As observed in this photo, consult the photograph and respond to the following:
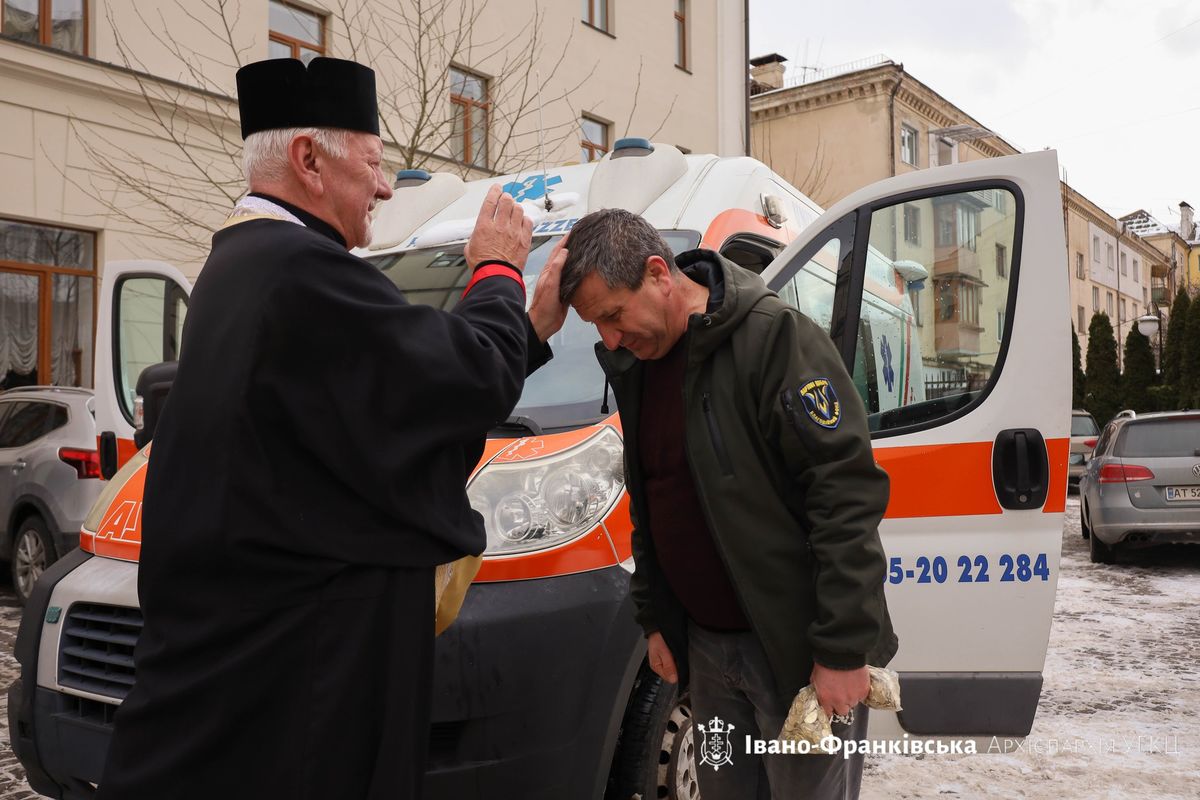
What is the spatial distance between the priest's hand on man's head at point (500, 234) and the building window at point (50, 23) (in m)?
11.5

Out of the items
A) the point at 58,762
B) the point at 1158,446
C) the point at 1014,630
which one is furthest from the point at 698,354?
the point at 1158,446

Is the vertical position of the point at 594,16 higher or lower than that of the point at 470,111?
higher

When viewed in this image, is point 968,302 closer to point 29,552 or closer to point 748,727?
point 748,727

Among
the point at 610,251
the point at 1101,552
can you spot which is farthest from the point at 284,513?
the point at 1101,552

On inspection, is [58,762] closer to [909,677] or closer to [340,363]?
[340,363]

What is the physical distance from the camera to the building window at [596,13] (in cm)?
1857

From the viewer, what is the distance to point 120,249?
12203mm

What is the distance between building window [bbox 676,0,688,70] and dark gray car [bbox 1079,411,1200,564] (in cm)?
1294

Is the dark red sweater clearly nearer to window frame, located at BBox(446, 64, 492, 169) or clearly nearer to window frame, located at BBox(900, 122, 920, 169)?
window frame, located at BBox(446, 64, 492, 169)

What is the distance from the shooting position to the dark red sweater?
2.32m

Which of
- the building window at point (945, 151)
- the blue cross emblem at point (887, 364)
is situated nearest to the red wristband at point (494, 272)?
the blue cross emblem at point (887, 364)

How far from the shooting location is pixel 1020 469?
10.1ft

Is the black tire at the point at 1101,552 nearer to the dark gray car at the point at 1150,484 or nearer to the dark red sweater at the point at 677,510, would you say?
the dark gray car at the point at 1150,484

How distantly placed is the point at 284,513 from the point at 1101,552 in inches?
419
